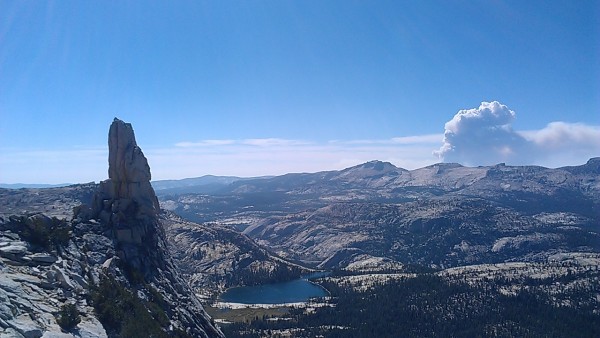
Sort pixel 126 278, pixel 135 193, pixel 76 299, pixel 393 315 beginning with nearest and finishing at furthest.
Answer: pixel 76 299 < pixel 126 278 < pixel 135 193 < pixel 393 315

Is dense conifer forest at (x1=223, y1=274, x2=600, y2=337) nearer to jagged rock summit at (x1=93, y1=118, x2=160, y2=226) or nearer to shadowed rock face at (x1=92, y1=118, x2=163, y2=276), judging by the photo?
shadowed rock face at (x1=92, y1=118, x2=163, y2=276)

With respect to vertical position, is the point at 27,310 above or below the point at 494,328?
above

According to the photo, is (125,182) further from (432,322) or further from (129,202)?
(432,322)

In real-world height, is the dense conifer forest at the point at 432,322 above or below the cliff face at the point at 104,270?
below

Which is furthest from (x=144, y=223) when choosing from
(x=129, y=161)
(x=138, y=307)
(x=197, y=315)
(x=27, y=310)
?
(x=27, y=310)

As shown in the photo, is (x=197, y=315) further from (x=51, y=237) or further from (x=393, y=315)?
(x=393, y=315)

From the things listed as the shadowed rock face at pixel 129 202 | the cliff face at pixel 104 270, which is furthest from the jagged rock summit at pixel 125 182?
the cliff face at pixel 104 270

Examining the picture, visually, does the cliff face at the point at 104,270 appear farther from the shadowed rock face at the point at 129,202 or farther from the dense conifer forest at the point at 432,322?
the dense conifer forest at the point at 432,322

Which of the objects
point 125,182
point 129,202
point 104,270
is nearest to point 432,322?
point 129,202
